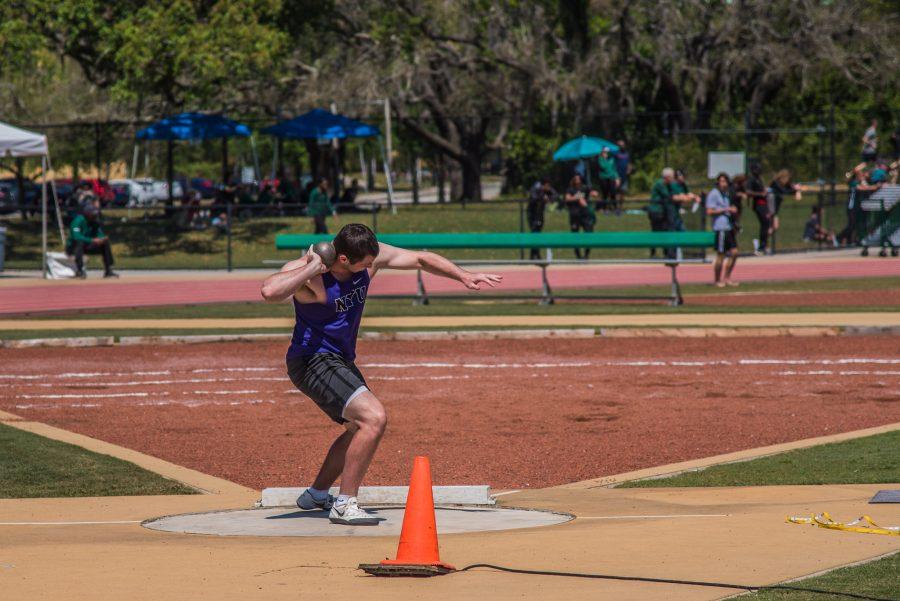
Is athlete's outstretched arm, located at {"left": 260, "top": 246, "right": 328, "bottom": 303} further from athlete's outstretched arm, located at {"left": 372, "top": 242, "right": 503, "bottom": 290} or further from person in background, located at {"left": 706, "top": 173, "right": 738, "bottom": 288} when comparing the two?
person in background, located at {"left": 706, "top": 173, "right": 738, "bottom": 288}

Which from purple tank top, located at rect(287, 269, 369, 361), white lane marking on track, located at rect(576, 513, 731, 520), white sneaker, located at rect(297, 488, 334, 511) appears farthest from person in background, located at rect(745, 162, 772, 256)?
purple tank top, located at rect(287, 269, 369, 361)

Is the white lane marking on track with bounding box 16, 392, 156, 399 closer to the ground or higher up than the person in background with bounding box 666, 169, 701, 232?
closer to the ground

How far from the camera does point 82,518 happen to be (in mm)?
8945

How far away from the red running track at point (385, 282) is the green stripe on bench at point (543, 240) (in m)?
2.73

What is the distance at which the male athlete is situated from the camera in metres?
8.22

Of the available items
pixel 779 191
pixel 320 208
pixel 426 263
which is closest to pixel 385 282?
pixel 320 208

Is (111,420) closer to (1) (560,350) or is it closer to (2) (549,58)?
(1) (560,350)

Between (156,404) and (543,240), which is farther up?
(543,240)

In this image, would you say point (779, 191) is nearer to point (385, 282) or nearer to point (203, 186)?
point (385, 282)

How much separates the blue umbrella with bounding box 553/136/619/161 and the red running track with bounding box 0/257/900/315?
A: 233 inches

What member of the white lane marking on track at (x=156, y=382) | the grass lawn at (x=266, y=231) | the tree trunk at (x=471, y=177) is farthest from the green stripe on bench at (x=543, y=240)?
the tree trunk at (x=471, y=177)

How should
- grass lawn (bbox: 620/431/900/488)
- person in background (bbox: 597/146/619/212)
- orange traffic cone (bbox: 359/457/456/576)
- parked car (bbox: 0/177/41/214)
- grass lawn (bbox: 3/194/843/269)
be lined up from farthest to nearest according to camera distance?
1. parked car (bbox: 0/177/41/214)
2. person in background (bbox: 597/146/619/212)
3. grass lawn (bbox: 3/194/843/269)
4. grass lawn (bbox: 620/431/900/488)
5. orange traffic cone (bbox: 359/457/456/576)

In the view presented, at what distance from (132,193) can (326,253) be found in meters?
54.5

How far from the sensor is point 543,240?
84.5 ft
